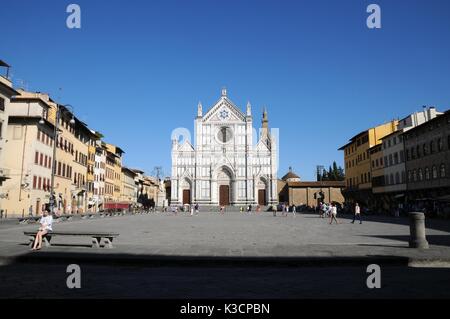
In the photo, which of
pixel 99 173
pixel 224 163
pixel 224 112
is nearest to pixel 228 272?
pixel 99 173

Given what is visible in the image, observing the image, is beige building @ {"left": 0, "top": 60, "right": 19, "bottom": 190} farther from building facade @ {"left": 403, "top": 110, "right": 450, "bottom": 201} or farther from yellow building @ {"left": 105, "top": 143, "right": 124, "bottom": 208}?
building facade @ {"left": 403, "top": 110, "right": 450, "bottom": 201}

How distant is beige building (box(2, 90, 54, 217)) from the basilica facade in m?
35.2

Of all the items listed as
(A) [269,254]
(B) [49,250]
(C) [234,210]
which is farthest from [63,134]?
(A) [269,254]

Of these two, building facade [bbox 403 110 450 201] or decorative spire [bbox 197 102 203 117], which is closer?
building facade [bbox 403 110 450 201]

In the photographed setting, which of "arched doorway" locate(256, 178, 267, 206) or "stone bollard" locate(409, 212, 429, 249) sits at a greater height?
"arched doorway" locate(256, 178, 267, 206)

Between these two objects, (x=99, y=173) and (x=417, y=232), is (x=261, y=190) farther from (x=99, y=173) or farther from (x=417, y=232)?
(x=417, y=232)

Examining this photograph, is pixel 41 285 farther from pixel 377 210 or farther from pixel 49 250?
pixel 377 210

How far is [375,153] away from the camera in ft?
194

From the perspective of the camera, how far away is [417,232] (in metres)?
12.5

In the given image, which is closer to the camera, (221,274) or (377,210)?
(221,274)

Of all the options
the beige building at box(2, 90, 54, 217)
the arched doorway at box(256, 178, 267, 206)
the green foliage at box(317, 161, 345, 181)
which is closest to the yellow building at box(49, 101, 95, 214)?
the beige building at box(2, 90, 54, 217)

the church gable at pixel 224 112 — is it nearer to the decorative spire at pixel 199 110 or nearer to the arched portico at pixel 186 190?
the decorative spire at pixel 199 110

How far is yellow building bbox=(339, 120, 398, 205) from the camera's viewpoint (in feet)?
200
